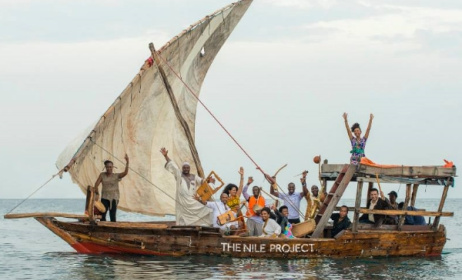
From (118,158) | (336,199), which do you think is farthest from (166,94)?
(336,199)

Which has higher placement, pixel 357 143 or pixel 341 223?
pixel 357 143

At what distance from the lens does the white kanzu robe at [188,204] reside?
2219cm

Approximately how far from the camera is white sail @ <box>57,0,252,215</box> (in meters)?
23.1

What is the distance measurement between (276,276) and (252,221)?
7.71 ft

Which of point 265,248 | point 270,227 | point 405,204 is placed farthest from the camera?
point 405,204

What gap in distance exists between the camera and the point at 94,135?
2280 cm

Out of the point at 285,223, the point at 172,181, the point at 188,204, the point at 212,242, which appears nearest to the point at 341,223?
the point at 285,223

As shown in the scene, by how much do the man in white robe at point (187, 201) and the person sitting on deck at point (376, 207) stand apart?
396 cm

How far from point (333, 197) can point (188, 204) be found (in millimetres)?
3484

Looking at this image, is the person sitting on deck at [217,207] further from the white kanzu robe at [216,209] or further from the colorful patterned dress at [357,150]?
the colorful patterned dress at [357,150]

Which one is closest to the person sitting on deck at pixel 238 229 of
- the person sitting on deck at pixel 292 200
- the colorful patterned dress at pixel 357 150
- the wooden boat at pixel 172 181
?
the wooden boat at pixel 172 181

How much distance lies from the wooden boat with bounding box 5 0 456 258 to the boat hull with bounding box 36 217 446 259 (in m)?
0.02

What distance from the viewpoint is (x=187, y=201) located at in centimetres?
2223

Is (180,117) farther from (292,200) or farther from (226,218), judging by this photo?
(226,218)
